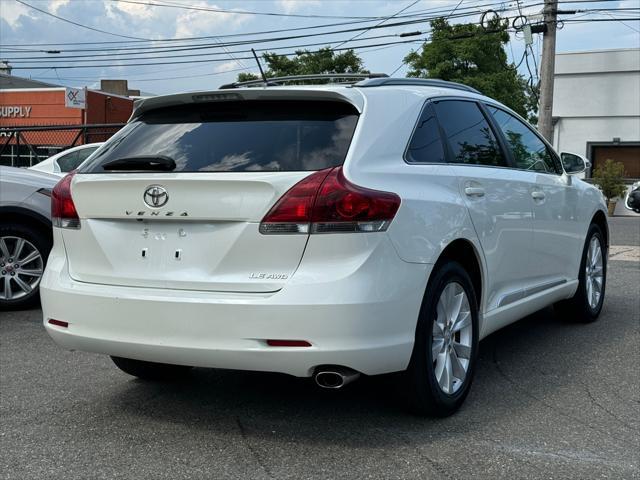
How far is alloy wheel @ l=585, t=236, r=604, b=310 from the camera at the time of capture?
20.7 feet

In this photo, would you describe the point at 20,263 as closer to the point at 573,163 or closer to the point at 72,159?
the point at 72,159

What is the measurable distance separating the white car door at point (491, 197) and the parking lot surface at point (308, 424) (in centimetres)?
65

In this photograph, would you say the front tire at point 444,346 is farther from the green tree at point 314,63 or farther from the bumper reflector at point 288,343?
the green tree at point 314,63

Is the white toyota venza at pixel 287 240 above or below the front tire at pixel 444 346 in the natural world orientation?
above

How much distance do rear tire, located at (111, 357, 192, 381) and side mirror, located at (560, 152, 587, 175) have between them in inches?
137

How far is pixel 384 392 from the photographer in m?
3.99

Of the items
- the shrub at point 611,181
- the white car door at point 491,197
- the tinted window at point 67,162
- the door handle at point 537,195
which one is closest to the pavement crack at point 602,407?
the white car door at point 491,197

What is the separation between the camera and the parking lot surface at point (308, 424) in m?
3.35

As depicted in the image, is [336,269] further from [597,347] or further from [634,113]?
[634,113]

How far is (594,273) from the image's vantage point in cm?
650

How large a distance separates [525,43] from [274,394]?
20089mm

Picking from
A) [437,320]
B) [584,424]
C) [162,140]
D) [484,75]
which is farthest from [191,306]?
[484,75]

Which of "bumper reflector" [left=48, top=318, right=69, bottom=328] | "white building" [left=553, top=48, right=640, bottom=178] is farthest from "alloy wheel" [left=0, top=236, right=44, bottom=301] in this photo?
"white building" [left=553, top=48, right=640, bottom=178]

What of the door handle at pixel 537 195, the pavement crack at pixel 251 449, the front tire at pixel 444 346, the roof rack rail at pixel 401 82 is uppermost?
the roof rack rail at pixel 401 82
